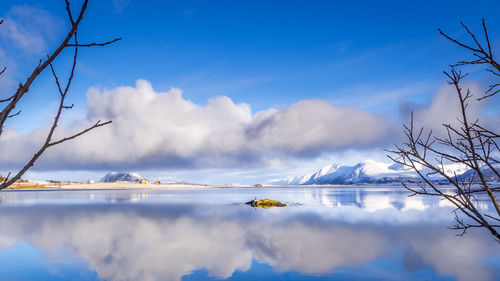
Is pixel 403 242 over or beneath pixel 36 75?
beneath

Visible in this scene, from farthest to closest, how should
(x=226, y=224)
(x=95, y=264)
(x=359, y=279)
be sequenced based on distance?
(x=226, y=224) → (x=95, y=264) → (x=359, y=279)

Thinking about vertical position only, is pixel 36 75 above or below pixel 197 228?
above

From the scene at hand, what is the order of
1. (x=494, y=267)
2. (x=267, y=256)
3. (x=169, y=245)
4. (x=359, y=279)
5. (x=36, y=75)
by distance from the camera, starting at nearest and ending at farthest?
1. (x=36, y=75)
2. (x=359, y=279)
3. (x=494, y=267)
4. (x=267, y=256)
5. (x=169, y=245)

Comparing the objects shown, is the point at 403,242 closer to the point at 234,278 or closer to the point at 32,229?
the point at 234,278

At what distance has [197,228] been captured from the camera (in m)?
27.2

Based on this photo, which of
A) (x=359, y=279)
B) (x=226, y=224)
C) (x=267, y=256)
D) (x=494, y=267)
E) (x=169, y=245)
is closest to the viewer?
(x=359, y=279)

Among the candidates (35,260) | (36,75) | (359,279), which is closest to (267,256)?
(359,279)

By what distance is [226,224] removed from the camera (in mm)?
29250

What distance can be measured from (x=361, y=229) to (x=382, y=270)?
39.4 ft

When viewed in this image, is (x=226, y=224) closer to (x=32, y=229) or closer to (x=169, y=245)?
(x=169, y=245)

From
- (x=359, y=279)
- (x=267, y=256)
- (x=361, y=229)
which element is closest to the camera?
(x=359, y=279)

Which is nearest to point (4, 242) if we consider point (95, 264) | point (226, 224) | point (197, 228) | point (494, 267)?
point (95, 264)

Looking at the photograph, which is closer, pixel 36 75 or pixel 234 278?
pixel 36 75

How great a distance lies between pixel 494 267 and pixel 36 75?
58.8ft
